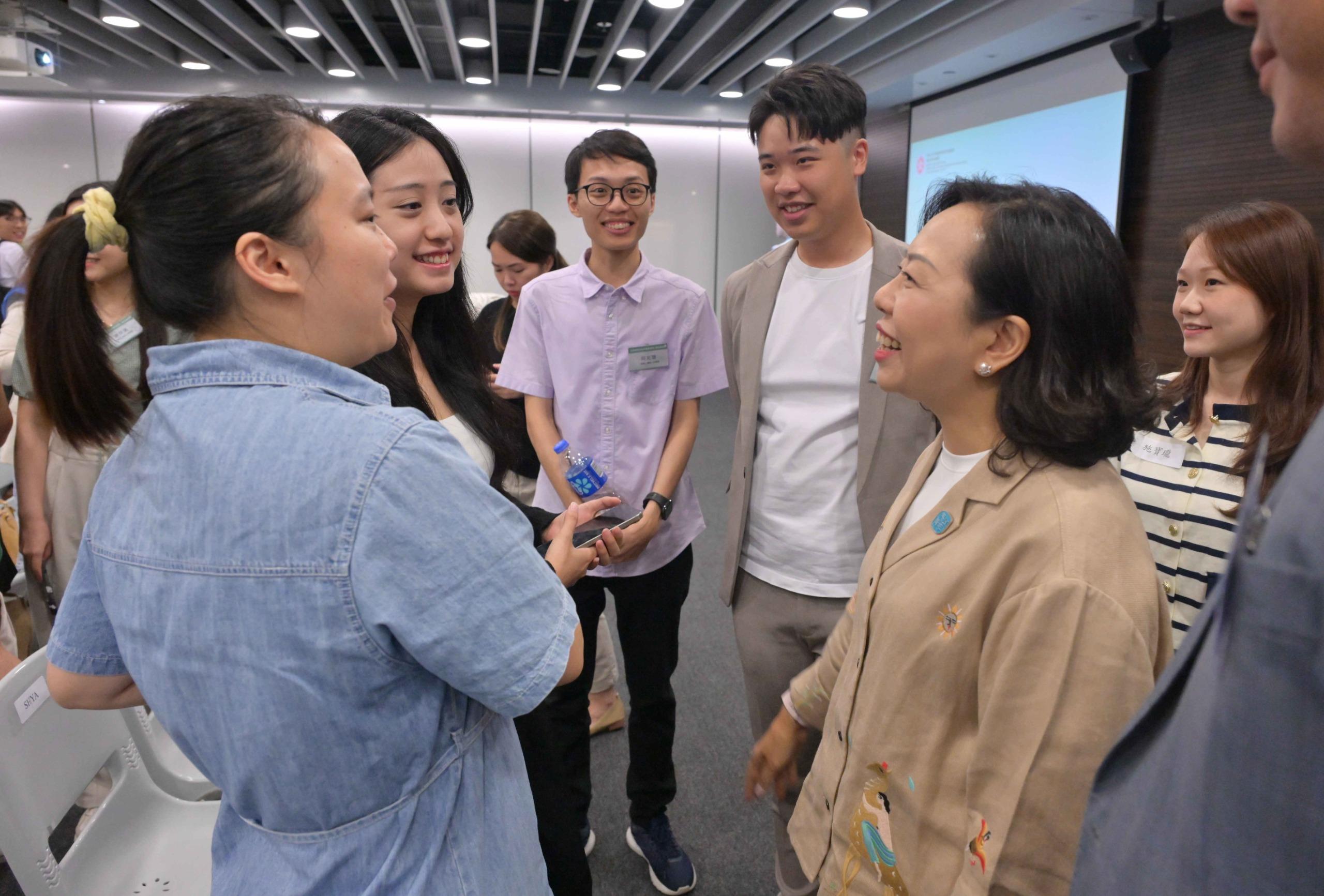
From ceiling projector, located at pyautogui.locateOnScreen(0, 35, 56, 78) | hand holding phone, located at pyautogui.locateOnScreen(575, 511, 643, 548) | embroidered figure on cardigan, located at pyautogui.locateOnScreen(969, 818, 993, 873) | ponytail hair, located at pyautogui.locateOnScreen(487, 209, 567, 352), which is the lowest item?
embroidered figure on cardigan, located at pyautogui.locateOnScreen(969, 818, 993, 873)

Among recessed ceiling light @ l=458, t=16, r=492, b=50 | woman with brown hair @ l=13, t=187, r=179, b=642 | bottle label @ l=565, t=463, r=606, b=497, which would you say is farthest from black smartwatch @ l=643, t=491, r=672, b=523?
recessed ceiling light @ l=458, t=16, r=492, b=50

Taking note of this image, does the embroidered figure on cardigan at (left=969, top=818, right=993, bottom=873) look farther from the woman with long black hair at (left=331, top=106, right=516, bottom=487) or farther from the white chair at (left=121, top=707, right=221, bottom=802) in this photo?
the white chair at (left=121, top=707, right=221, bottom=802)

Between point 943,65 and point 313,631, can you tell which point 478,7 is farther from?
point 313,631

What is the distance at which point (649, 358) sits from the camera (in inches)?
80.7

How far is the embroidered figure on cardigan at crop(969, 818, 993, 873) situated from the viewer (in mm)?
927

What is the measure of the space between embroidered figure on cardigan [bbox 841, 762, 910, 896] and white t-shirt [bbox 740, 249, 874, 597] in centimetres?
64

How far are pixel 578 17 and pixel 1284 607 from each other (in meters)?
6.48

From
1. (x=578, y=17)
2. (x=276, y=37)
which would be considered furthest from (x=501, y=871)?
(x=276, y=37)

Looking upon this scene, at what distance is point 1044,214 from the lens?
3.43ft

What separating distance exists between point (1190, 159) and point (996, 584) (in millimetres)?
5173

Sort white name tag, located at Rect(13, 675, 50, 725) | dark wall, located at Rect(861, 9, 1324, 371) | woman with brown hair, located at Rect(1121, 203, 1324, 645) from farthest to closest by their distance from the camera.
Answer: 1. dark wall, located at Rect(861, 9, 1324, 371)
2. woman with brown hair, located at Rect(1121, 203, 1324, 645)
3. white name tag, located at Rect(13, 675, 50, 725)

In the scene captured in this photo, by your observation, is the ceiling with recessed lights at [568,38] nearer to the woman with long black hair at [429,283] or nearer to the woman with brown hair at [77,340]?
the woman with long black hair at [429,283]

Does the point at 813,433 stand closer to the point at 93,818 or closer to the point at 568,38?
the point at 93,818

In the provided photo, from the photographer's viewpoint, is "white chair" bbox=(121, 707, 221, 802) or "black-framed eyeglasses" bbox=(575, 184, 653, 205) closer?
"white chair" bbox=(121, 707, 221, 802)
